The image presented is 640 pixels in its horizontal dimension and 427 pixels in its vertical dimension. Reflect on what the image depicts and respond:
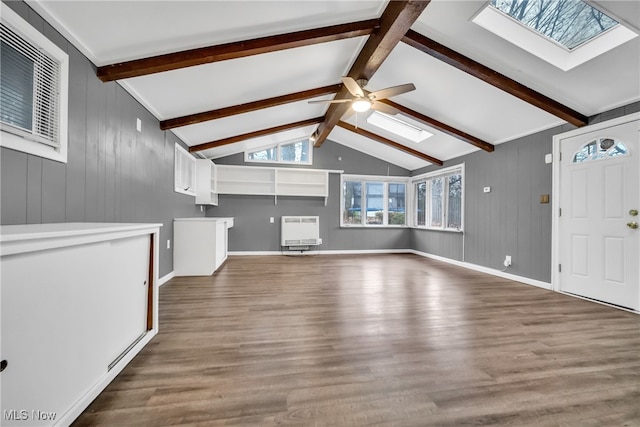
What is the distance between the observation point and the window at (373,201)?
707cm

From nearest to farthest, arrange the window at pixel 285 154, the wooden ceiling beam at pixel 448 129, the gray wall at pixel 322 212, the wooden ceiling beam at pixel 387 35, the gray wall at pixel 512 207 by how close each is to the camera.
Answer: the wooden ceiling beam at pixel 387 35
the gray wall at pixel 512 207
the wooden ceiling beam at pixel 448 129
the gray wall at pixel 322 212
the window at pixel 285 154

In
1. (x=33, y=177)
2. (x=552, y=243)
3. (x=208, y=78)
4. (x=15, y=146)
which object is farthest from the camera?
(x=552, y=243)

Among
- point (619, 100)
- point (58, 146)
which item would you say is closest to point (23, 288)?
point (58, 146)

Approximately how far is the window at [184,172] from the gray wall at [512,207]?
5.47m

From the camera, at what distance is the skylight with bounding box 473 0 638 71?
2.34m

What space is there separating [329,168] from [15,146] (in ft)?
19.0

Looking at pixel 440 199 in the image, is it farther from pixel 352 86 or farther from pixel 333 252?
pixel 352 86

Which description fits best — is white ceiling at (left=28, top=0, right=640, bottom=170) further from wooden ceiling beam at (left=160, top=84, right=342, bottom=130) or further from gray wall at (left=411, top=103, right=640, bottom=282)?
Result: gray wall at (left=411, top=103, right=640, bottom=282)

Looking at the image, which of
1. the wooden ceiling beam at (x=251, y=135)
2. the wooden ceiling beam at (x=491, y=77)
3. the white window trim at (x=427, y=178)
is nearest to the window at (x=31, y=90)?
the wooden ceiling beam at (x=491, y=77)

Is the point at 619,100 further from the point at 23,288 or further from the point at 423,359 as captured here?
the point at 23,288

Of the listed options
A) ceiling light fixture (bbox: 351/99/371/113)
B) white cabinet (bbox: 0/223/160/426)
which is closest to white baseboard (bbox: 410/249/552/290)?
ceiling light fixture (bbox: 351/99/371/113)

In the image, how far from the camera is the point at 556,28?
255 centimetres

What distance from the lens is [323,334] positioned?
85.3 inches

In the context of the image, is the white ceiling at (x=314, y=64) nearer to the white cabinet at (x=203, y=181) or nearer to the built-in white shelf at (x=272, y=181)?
the white cabinet at (x=203, y=181)
